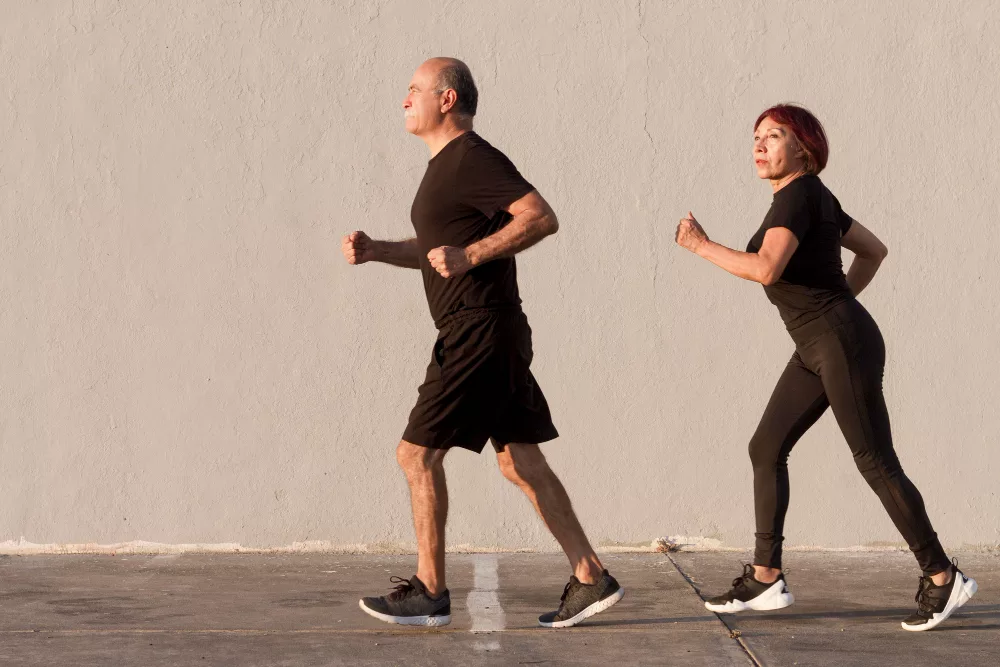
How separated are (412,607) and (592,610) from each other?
592mm

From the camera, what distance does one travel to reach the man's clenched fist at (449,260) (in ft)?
12.6

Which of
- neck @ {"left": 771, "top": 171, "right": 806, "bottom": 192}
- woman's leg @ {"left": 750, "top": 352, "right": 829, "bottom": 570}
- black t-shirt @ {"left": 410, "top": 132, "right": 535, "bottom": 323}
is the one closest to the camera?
black t-shirt @ {"left": 410, "top": 132, "right": 535, "bottom": 323}

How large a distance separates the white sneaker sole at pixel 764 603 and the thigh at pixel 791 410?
0.46 m

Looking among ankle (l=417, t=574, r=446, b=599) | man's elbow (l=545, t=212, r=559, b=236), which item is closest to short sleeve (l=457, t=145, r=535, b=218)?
man's elbow (l=545, t=212, r=559, b=236)

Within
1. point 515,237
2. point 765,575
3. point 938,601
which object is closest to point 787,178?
point 515,237

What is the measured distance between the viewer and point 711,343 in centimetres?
→ 565

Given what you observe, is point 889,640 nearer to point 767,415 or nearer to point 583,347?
point 767,415

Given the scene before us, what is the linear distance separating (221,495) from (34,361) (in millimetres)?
1030

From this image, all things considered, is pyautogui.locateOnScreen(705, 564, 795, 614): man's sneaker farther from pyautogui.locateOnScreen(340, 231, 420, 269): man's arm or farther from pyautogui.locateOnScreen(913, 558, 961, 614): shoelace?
pyautogui.locateOnScreen(340, 231, 420, 269): man's arm

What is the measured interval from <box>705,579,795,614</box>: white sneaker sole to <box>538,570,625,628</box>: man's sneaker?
0.45m

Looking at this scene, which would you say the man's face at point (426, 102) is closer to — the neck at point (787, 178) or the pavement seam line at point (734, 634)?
the neck at point (787, 178)

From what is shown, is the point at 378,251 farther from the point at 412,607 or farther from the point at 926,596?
the point at 926,596

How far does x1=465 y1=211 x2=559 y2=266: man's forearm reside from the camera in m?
3.89

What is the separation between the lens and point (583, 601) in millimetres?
4145
